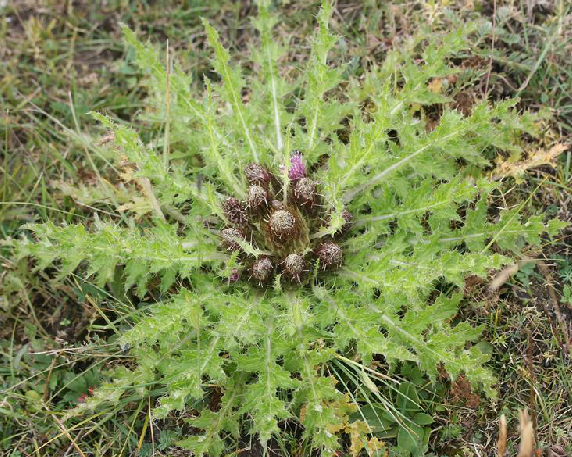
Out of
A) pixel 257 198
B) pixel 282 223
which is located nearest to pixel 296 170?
pixel 257 198

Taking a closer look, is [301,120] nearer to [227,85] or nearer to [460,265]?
[227,85]

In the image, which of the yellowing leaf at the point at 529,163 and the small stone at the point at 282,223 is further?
the yellowing leaf at the point at 529,163

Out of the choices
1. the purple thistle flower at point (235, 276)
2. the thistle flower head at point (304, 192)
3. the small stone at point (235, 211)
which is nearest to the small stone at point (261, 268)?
the purple thistle flower at point (235, 276)

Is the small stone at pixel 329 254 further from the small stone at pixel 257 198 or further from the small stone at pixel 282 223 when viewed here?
the small stone at pixel 257 198

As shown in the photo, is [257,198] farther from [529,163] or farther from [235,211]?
[529,163]

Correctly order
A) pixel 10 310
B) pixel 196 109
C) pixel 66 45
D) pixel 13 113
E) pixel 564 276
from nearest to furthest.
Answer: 1. pixel 564 276
2. pixel 196 109
3. pixel 10 310
4. pixel 13 113
5. pixel 66 45

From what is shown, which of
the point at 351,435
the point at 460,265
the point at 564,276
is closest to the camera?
the point at 460,265

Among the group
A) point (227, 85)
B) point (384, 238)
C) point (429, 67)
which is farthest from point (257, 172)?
point (429, 67)
